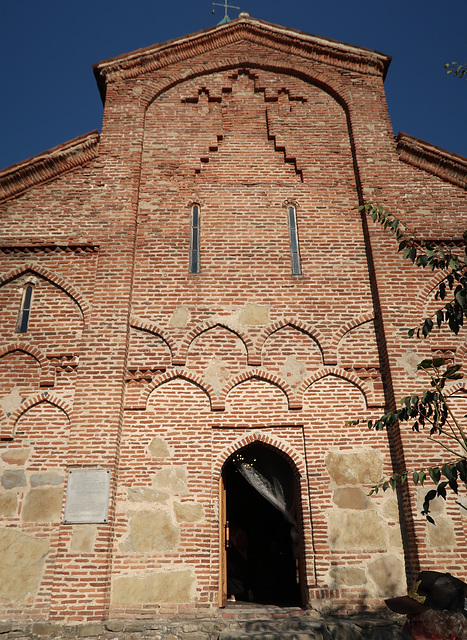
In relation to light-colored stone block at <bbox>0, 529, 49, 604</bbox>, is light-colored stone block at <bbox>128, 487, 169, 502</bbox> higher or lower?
higher

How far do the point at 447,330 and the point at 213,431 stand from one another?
3.66 metres

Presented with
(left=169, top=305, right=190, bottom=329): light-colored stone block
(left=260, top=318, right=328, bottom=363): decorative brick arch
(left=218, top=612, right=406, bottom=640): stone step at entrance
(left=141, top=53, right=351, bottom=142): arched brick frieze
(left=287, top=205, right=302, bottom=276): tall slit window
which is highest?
(left=141, top=53, right=351, bottom=142): arched brick frieze

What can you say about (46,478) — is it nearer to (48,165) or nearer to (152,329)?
(152,329)

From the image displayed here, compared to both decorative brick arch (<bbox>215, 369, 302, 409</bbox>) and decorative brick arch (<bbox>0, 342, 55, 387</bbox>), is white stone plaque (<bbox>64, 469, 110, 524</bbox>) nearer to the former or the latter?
decorative brick arch (<bbox>0, 342, 55, 387</bbox>)

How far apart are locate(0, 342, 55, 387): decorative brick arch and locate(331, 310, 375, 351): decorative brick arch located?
13.1 ft

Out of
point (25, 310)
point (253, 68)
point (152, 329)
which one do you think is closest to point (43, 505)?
point (152, 329)

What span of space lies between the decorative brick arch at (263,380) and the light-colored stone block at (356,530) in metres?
1.52

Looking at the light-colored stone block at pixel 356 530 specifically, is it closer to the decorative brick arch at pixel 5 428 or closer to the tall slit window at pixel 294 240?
the tall slit window at pixel 294 240

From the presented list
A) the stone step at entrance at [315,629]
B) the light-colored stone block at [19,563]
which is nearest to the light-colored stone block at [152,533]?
the light-colored stone block at [19,563]

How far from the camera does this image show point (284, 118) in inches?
378

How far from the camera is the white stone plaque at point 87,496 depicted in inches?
265

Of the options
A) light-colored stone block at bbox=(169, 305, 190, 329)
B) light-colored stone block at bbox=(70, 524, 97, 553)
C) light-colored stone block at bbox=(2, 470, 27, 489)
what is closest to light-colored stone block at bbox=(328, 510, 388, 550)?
light-colored stone block at bbox=(70, 524, 97, 553)

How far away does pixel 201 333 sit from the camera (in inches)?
312

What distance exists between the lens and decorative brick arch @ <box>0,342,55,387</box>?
758cm
